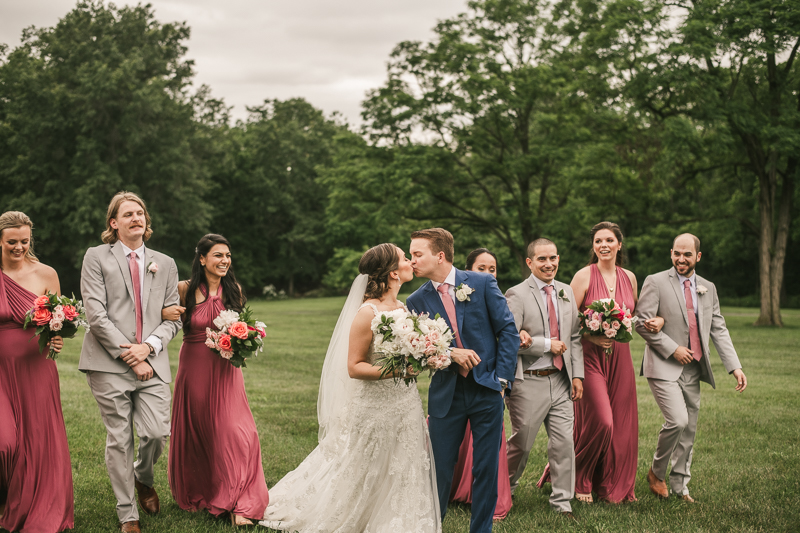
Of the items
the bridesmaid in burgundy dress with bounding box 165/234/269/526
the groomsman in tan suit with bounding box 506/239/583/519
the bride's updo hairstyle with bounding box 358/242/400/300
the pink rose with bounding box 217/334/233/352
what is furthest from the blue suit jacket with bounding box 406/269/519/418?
the bridesmaid in burgundy dress with bounding box 165/234/269/526

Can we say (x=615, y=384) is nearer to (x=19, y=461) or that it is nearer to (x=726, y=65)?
(x=19, y=461)

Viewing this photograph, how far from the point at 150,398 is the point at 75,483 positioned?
2.18 m

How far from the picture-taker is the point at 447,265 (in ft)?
18.9

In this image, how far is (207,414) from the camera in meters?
6.51

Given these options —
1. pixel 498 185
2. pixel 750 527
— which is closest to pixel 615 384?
pixel 750 527

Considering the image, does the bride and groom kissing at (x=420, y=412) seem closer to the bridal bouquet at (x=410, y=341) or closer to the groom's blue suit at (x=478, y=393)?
the groom's blue suit at (x=478, y=393)

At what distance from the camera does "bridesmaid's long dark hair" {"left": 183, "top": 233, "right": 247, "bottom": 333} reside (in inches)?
261

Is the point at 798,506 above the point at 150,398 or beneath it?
beneath

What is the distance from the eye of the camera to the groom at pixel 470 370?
5383 mm

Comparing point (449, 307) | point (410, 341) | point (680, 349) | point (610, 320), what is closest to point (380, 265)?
point (449, 307)

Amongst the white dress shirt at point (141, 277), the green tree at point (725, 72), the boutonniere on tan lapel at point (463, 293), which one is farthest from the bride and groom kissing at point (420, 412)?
the green tree at point (725, 72)

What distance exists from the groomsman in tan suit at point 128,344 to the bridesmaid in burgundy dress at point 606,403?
164 inches

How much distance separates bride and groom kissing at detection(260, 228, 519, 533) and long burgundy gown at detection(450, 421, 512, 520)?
1206mm

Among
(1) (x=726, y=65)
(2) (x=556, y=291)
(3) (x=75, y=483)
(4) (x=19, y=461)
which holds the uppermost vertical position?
(1) (x=726, y=65)
